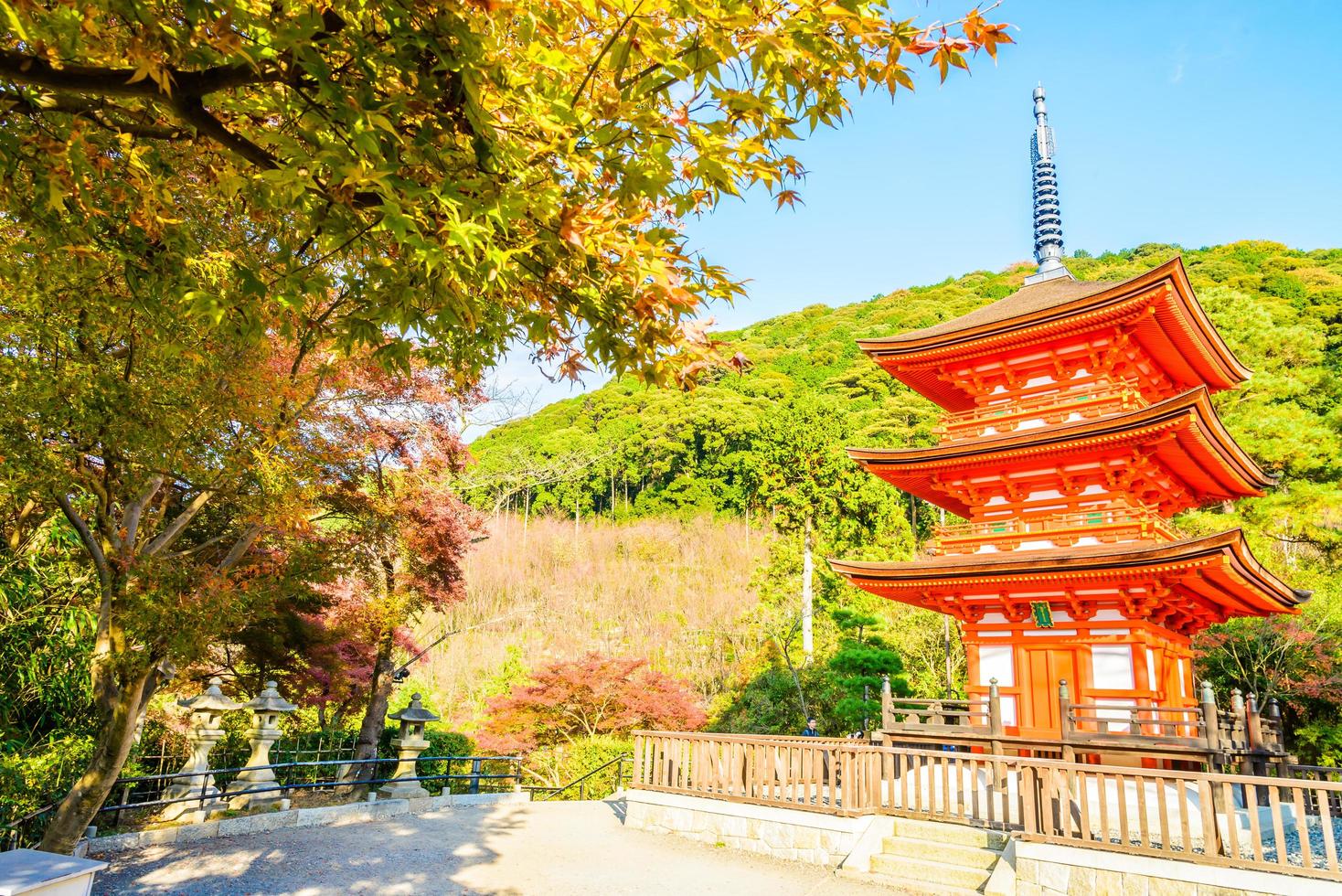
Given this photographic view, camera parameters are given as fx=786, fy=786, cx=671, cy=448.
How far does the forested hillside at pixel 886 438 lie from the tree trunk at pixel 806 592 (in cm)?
39

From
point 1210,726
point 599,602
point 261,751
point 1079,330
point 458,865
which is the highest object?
point 1079,330

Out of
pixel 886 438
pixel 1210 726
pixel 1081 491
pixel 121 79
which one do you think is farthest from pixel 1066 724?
pixel 886 438

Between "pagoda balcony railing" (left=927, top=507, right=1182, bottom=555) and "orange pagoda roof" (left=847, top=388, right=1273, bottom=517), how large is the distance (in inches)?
35.4

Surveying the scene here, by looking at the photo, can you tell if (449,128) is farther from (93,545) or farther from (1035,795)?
(1035,795)

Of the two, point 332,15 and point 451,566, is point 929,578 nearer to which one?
point 451,566

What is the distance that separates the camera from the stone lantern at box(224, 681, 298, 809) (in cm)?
1005

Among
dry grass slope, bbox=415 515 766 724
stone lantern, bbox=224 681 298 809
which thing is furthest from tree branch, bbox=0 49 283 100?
dry grass slope, bbox=415 515 766 724

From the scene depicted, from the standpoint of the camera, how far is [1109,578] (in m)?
10.9

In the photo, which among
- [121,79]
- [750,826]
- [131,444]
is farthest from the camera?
[750,826]

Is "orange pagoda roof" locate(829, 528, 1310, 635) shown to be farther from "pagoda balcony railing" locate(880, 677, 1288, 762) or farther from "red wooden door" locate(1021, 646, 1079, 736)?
"pagoda balcony railing" locate(880, 677, 1288, 762)

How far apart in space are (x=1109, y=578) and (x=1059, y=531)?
1250mm

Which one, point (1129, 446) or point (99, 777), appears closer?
point (99, 777)

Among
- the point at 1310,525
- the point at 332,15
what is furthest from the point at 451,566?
the point at 1310,525

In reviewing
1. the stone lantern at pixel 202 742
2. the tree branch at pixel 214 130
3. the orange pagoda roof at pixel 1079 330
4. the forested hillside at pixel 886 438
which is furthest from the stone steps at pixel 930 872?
the tree branch at pixel 214 130
